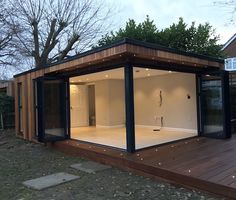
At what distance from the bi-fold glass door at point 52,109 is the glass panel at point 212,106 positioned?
3992 millimetres

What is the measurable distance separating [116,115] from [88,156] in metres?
4.61

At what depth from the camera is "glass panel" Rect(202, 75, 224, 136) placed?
7.61m

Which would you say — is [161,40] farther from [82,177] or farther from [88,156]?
[82,177]

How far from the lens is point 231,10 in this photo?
4660mm

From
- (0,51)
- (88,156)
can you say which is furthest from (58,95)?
(0,51)

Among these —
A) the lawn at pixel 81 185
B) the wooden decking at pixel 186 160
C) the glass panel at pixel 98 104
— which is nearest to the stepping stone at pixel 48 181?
the lawn at pixel 81 185

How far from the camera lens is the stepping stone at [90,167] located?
18.5 ft

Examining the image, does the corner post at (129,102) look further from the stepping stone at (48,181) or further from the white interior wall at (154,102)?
the white interior wall at (154,102)

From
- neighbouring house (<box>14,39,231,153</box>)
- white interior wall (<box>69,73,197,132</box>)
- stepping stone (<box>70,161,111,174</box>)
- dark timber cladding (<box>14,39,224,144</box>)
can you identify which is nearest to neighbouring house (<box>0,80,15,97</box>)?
neighbouring house (<box>14,39,231,153</box>)

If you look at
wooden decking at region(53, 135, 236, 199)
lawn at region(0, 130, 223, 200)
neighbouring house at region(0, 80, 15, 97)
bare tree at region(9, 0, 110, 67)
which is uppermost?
bare tree at region(9, 0, 110, 67)

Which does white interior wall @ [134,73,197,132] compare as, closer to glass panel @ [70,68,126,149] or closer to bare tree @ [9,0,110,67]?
glass panel @ [70,68,126,149]

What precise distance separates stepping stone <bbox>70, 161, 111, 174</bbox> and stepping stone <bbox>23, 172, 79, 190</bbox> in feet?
1.43

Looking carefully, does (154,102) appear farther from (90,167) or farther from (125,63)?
(90,167)

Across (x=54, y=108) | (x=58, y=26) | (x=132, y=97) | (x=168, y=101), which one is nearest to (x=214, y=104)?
(x=168, y=101)
